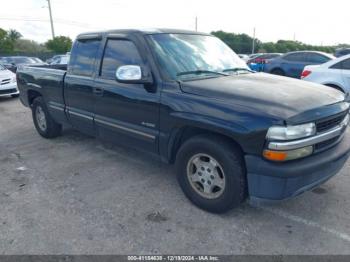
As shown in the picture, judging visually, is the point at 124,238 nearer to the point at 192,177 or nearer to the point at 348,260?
the point at 192,177

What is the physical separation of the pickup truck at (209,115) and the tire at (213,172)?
0.03 ft

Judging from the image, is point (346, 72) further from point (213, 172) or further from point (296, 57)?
point (213, 172)

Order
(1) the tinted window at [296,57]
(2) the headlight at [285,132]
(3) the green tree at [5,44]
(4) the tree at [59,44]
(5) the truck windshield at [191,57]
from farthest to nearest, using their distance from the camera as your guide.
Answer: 1. (4) the tree at [59,44]
2. (3) the green tree at [5,44]
3. (1) the tinted window at [296,57]
4. (5) the truck windshield at [191,57]
5. (2) the headlight at [285,132]

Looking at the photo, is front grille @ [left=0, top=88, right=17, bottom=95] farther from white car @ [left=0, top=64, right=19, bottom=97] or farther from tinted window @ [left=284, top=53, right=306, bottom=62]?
tinted window @ [left=284, top=53, right=306, bottom=62]

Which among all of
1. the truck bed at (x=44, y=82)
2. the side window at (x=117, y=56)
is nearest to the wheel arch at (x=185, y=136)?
the side window at (x=117, y=56)

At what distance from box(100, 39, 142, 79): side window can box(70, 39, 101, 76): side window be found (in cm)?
28

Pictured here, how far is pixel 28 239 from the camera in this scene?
2914mm

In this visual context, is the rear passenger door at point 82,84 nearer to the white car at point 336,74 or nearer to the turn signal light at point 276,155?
the turn signal light at point 276,155

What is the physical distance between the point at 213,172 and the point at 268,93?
3.10 ft

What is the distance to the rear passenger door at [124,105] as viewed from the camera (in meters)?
3.60

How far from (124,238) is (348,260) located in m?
1.94

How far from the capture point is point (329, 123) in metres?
3.02

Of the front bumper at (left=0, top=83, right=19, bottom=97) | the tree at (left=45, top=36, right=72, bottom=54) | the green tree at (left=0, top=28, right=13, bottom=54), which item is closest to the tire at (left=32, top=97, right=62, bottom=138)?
the front bumper at (left=0, top=83, right=19, bottom=97)

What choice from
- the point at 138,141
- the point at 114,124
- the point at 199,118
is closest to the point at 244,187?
the point at 199,118
